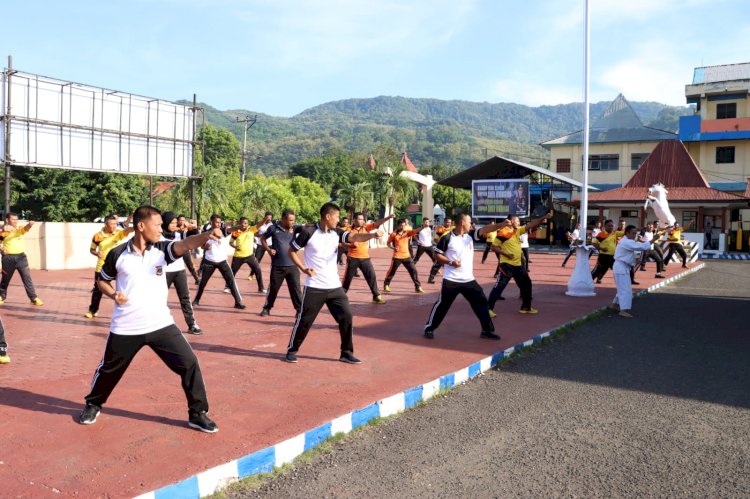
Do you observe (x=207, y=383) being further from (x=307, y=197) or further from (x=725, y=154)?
(x=307, y=197)

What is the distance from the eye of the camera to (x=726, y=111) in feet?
134

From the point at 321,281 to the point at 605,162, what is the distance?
43669 millimetres

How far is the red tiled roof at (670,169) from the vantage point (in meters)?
35.9

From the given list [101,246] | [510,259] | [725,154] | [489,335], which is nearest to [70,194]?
[101,246]

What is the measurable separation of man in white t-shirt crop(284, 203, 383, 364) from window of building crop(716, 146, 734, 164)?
40.4 meters

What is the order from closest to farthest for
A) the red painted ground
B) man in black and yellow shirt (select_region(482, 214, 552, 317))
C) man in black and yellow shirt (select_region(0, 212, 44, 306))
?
the red painted ground, man in black and yellow shirt (select_region(482, 214, 552, 317)), man in black and yellow shirt (select_region(0, 212, 44, 306))

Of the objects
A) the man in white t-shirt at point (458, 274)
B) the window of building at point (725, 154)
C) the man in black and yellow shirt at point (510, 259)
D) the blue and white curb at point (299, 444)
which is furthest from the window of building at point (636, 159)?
the blue and white curb at point (299, 444)

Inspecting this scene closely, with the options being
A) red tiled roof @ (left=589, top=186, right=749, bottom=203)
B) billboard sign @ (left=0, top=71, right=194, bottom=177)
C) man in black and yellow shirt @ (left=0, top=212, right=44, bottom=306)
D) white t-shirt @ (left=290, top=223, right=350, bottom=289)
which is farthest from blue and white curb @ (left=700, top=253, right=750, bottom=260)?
man in black and yellow shirt @ (left=0, top=212, right=44, bottom=306)

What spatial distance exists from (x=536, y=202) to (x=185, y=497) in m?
41.9

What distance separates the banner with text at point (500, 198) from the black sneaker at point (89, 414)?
102 feet

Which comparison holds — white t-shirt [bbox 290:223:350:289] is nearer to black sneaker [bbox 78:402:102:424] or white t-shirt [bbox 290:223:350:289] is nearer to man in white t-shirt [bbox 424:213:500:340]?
man in white t-shirt [bbox 424:213:500:340]

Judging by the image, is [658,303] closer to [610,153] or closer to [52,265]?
[52,265]

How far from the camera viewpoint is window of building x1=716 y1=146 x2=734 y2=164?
133 ft

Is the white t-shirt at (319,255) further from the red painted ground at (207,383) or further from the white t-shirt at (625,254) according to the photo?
the white t-shirt at (625,254)
